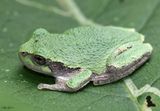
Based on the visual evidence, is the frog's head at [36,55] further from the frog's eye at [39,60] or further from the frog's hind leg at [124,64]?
the frog's hind leg at [124,64]

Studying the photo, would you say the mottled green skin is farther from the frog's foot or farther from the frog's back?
the frog's foot

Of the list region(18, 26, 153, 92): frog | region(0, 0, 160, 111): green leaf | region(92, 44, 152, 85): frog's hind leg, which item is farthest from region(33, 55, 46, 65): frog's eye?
region(92, 44, 152, 85): frog's hind leg

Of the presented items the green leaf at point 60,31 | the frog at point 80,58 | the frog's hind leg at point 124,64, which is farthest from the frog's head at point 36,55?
the frog's hind leg at point 124,64

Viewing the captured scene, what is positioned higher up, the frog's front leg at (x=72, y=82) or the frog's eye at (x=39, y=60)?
the frog's eye at (x=39, y=60)

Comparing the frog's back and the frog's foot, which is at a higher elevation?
the frog's back

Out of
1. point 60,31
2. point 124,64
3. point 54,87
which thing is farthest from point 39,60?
point 60,31

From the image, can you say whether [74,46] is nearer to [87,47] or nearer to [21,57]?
[87,47]

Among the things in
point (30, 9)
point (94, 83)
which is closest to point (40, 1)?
point (30, 9)

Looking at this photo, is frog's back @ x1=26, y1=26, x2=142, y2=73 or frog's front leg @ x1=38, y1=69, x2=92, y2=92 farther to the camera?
frog's back @ x1=26, y1=26, x2=142, y2=73

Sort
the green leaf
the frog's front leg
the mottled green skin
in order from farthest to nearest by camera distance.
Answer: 1. the mottled green skin
2. the frog's front leg
3. the green leaf
